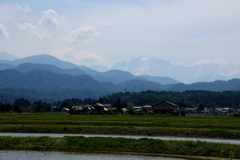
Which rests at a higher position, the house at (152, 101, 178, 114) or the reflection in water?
the house at (152, 101, 178, 114)

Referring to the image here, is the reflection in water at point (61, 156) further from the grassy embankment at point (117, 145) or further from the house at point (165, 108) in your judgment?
the house at point (165, 108)

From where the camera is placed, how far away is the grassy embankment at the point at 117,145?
103ft

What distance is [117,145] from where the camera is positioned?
34.2 m

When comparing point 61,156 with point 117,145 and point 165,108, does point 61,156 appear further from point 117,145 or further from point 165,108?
point 165,108

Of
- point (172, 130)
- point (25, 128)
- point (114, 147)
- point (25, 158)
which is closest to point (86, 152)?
point (114, 147)

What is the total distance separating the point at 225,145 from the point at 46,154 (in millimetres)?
18817

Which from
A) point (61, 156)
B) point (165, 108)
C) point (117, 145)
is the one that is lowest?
point (61, 156)

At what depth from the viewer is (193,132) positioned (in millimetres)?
42969

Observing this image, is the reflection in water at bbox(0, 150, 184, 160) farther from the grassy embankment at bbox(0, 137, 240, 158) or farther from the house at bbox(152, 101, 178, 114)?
the house at bbox(152, 101, 178, 114)

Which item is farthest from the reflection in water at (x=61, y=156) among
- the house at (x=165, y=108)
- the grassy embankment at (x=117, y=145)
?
the house at (x=165, y=108)

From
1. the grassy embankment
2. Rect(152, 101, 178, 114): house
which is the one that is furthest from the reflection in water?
Rect(152, 101, 178, 114): house

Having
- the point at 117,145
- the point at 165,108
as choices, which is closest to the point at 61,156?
the point at 117,145

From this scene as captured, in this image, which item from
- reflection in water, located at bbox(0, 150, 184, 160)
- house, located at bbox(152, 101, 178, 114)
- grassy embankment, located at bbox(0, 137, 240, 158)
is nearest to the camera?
reflection in water, located at bbox(0, 150, 184, 160)

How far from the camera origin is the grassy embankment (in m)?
31.4
